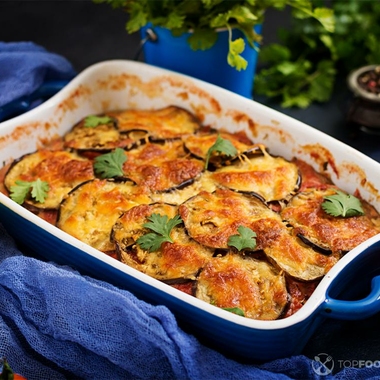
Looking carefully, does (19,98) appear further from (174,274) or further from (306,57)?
(306,57)

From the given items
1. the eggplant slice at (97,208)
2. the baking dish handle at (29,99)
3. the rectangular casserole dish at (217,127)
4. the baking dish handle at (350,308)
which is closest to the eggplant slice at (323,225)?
the rectangular casserole dish at (217,127)

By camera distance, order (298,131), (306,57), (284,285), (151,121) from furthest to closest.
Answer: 1. (306,57)
2. (151,121)
3. (298,131)
4. (284,285)

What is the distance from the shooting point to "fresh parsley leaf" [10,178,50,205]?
3025mm

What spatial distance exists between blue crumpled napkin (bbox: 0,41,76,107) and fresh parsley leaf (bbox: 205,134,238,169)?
3.76 ft

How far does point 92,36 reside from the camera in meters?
4.88

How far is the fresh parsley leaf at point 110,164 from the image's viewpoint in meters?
3.11

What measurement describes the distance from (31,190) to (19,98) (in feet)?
2.45

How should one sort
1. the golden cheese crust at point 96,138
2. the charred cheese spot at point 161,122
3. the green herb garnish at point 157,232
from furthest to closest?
the charred cheese spot at point 161,122, the golden cheese crust at point 96,138, the green herb garnish at point 157,232

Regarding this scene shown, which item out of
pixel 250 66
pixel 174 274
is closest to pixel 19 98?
pixel 250 66

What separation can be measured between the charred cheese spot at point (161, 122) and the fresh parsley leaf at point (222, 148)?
290mm

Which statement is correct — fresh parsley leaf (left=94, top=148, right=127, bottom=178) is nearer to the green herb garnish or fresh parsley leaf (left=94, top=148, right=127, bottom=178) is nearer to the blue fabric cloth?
the green herb garnish

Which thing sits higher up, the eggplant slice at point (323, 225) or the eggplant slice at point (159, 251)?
the eggplant slice at point (323, 225)

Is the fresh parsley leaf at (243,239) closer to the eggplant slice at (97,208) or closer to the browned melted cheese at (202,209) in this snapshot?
the browned melted cheese at (202,209)

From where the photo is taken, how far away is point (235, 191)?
295cm
